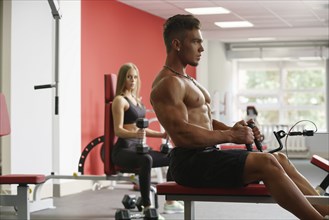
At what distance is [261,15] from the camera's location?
9586 millimetres

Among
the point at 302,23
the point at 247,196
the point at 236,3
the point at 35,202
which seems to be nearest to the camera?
the point at 247,196

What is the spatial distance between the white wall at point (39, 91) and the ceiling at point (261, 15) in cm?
176

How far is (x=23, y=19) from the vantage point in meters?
6.20

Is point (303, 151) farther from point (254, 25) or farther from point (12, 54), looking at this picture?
point (12, 54)

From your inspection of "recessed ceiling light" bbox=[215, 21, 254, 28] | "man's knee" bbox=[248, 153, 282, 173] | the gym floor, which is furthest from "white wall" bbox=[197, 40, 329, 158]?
"man's knee" bbox=[248, 153, 282, 173]

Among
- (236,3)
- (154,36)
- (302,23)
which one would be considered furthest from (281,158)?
(302,23)

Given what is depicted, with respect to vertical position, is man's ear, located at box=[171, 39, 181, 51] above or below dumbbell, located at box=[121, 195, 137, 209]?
above

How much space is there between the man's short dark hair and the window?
11168 mm

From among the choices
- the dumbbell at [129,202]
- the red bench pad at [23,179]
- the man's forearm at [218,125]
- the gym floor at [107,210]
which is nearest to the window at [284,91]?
the gym floor at [107,210]

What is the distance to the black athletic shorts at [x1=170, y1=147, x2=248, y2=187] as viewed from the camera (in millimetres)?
2873

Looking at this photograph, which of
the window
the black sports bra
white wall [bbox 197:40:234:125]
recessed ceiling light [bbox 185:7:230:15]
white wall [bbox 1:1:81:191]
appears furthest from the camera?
the window

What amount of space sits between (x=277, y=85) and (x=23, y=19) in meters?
8.90

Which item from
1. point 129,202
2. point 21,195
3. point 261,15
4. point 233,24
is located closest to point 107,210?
point 129,202

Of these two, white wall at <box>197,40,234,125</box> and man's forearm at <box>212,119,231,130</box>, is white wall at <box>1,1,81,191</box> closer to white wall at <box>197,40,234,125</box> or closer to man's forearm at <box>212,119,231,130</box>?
man's forearm at <box>212,119,231,130</box>
